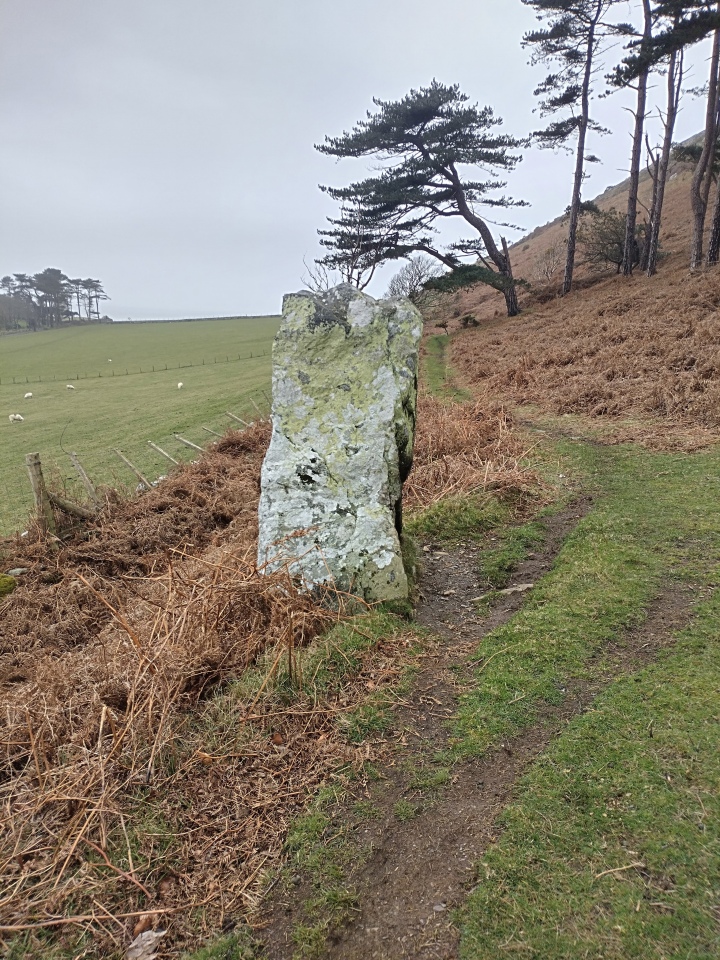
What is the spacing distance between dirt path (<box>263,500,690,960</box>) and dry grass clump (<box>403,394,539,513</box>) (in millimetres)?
3058

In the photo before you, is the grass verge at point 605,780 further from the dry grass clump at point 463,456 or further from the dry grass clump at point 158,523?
the dry grass clump at point 158,523

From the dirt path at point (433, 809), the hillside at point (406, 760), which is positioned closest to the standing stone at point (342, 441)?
the hillside at point (406, 760)

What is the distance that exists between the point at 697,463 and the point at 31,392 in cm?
3932

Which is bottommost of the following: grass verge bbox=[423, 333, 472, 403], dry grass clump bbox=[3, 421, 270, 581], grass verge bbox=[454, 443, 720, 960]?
dry grass clump bbox=[3, 421, 270, 581]

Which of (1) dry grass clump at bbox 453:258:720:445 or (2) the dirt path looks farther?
(1) dry grass clump at bbox 453:258:720:445

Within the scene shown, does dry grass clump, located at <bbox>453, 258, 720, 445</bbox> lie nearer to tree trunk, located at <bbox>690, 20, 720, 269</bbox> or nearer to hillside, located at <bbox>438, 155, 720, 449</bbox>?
hillside, located at <bbox>438, 155, 720, 449</bbox>

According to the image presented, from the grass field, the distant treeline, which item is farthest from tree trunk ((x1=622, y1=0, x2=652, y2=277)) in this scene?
the distant treeline

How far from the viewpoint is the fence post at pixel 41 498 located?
10383mm

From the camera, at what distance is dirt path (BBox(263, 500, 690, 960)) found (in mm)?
2604

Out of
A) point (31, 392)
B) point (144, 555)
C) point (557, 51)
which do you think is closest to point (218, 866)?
point (144, 555)

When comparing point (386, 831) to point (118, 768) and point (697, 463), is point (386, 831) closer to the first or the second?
point (118, 768)

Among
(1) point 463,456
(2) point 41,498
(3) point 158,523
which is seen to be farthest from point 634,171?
(2) point 41,498

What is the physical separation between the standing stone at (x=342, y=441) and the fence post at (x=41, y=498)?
268 inches

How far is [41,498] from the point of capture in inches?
412
